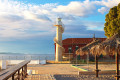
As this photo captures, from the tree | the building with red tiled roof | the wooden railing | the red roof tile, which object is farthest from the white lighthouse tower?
the wooden railing

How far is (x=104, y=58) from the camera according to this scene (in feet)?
96.9

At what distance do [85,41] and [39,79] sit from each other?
22.5 meters

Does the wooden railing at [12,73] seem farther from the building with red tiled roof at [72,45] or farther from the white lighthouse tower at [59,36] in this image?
the building with red tiled roof at [72,45]

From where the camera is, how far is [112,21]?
20438mm

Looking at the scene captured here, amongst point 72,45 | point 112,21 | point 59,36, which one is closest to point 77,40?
point 72,45

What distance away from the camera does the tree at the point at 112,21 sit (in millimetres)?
20117

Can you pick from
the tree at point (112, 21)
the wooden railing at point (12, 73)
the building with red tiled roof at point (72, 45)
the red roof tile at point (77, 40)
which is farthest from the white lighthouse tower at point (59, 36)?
the wooden railing at point (12, 73)

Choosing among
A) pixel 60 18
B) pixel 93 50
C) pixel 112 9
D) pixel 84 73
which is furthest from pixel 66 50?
pixel 93 50

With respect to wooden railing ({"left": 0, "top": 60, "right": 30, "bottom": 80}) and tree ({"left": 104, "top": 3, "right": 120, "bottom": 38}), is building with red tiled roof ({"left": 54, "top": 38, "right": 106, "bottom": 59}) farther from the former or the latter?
wooden railing ({"left": 0, "top": 60, "right": 30, "bottom": 80})

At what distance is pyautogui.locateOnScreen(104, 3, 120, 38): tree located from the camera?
66.0ft

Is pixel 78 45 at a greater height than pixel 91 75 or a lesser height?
greater

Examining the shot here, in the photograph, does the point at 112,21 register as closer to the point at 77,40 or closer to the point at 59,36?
the point at 59,36

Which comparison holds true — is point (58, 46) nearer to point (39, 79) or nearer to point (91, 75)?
point (91, 75)

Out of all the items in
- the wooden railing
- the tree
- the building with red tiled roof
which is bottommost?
the wooden railing
